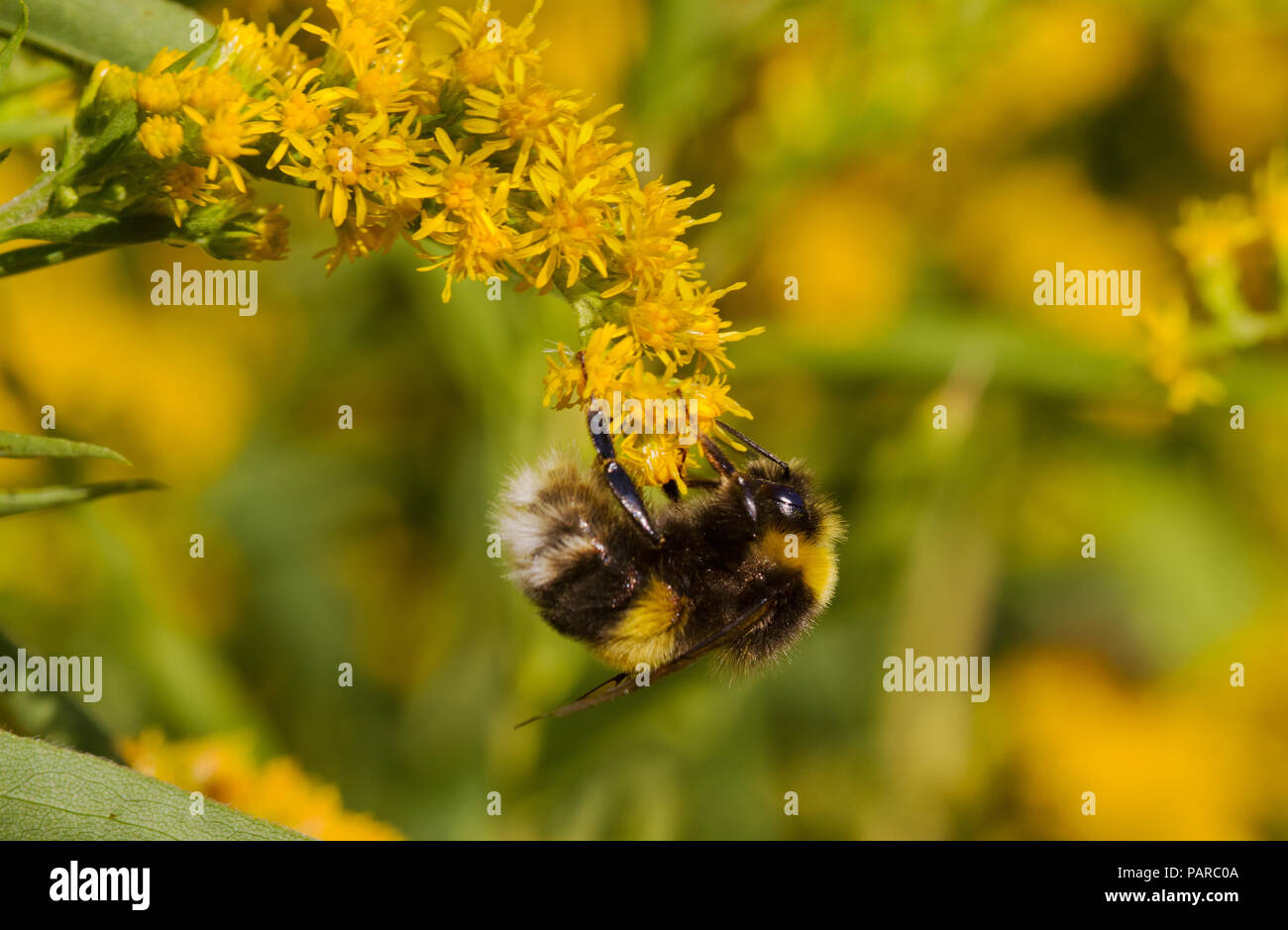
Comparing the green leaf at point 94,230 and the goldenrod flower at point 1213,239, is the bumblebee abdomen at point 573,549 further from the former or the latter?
the goldenrod flower at point 1213,239

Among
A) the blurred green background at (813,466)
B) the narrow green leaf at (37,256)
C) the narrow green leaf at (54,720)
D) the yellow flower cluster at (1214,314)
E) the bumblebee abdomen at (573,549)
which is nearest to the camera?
the narrow green leaf at (37,256)

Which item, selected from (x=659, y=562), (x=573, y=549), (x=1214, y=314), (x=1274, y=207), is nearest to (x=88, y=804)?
(x=573, y=549)

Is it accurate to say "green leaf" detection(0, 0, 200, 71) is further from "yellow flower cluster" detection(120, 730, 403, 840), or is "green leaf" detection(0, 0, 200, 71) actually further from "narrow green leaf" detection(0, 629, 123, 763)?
"yellow flower cluster" detection(120, 730, 403, 840)

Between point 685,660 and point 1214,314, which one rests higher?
point 1214,314

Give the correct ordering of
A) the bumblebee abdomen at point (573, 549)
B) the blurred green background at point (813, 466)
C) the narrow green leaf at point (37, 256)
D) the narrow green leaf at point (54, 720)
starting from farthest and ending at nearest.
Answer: the blurred green background at point (813, 466) → the bumblebee abdomen at point (573, 549) → the narrow green leaf at point (54, 720) → the narrow green leaf at point (37, 256)

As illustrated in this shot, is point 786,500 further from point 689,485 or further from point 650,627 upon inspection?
point 650,627

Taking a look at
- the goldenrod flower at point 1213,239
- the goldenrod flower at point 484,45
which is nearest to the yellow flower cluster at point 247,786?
the goldenrod flower at point 484,45

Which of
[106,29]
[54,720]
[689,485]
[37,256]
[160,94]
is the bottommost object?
[54,720]
